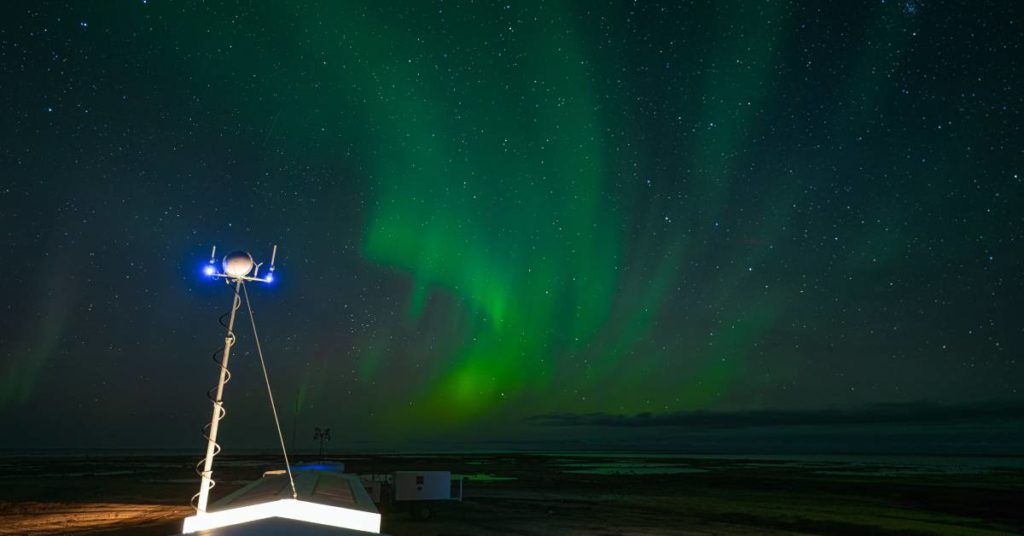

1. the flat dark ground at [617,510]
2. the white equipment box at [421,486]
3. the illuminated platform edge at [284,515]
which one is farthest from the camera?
the white equipment box at [421,486]

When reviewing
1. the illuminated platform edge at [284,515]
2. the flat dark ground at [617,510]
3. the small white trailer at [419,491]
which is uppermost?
the illuminated platform edge at [284,515]

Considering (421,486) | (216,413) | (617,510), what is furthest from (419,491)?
(216,413)

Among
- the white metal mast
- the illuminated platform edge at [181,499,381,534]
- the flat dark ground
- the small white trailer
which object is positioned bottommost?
the flat dark ground

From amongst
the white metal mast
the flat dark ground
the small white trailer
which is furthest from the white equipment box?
the white metal mast

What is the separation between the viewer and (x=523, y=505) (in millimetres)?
38125

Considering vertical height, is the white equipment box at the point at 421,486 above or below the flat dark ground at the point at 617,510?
above

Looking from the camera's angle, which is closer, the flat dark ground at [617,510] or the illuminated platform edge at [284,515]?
the illuminated platform edge at [284,515]

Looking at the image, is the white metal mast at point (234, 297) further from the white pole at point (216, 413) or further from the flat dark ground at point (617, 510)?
the flat dark ground at point (617, 510)

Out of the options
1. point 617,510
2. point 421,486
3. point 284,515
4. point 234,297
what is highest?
point 234,297

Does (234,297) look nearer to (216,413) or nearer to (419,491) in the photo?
(216,413)

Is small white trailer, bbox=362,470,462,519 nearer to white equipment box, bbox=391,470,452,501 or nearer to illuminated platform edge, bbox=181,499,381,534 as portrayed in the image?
white equipment box, bbox=391,470,452,501

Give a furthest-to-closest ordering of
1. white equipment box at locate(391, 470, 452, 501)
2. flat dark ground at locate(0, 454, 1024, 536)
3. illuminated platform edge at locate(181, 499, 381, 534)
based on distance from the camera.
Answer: white equipment box at locate(391, 470, 452, 501), flat dark ground at locate(0, 454, 1024, 536), illuminated platform edge at locate(181, 499, 381, 534)

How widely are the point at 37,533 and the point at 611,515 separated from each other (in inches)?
1112

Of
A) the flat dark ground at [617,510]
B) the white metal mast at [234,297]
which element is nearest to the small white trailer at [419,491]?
the flat dark ground at [617,510]
